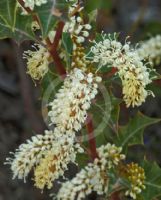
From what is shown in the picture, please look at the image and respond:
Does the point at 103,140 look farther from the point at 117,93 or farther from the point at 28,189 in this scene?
the point at 28,189

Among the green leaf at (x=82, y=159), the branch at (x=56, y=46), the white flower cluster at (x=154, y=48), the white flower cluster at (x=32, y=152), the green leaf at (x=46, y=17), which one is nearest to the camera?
A: the green leaf at (x=46, y=17)

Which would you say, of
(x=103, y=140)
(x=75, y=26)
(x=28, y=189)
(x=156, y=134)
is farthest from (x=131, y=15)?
(x=75, y=26)

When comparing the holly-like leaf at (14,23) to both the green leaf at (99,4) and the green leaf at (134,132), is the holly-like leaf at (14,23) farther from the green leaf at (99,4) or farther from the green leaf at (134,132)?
the green leaf at (99,4)

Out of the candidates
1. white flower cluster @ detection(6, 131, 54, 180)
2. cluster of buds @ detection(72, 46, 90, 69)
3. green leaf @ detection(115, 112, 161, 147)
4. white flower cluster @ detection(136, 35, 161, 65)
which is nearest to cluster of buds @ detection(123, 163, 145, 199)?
green leaf @ detection(115, 112, 161, 147)

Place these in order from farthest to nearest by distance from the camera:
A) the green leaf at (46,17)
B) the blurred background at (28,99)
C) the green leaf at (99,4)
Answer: the green leaf at (99,4) < the blurred background at (28,99) < the green leaf at (46,17)

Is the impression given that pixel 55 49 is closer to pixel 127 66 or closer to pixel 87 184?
pixel 127 66

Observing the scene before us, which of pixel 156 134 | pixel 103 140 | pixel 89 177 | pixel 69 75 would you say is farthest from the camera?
pixel 156 134

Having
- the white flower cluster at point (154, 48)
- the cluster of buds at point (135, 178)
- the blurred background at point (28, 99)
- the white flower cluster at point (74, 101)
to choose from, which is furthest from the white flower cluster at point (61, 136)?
the white flower cluster at point (154, 48)
